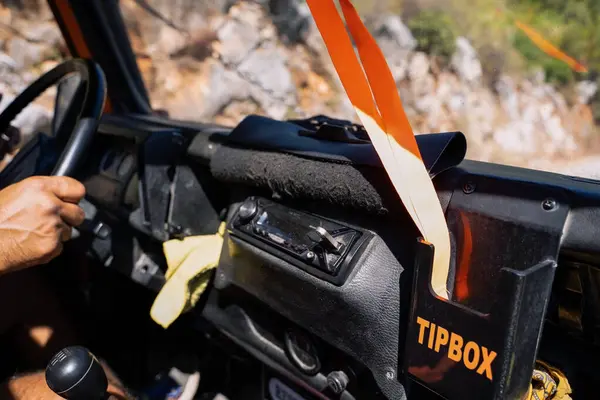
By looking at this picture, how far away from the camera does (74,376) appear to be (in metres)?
1.00

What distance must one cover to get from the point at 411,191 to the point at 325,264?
0.78 ft

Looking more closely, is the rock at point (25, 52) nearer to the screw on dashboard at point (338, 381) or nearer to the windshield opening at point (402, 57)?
the windshield opening at point (402, 57)

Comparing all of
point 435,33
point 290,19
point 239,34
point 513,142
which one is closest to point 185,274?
point 513,142

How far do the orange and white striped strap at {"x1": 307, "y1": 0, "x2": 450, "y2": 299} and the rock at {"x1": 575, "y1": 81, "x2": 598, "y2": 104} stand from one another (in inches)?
432

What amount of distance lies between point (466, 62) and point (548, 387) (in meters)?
9.82

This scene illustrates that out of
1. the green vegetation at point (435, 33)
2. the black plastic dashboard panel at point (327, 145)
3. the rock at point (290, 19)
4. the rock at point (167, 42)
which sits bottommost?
the black plastic dashboard panel at point (327, 145)

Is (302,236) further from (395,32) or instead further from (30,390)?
(395,32)

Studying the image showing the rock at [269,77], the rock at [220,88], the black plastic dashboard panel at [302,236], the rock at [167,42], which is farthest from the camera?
the rock at [269,77]

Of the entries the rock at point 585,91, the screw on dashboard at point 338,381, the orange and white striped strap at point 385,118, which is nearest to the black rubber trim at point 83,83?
the orange and white striped strap at point 385,118

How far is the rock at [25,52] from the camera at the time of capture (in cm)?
618

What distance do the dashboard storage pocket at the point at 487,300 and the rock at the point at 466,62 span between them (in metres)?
9.43


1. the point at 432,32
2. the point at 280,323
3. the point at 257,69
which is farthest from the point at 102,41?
the point at 432,32

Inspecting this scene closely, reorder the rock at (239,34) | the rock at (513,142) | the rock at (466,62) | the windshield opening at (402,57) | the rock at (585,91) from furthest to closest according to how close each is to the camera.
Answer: the rock at (585,91)
the rock at (466,62)
the rock at (239,34)
the windshield opening at (402,57)
the rock at (513,142)

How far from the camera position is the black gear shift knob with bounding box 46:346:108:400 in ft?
3.27
